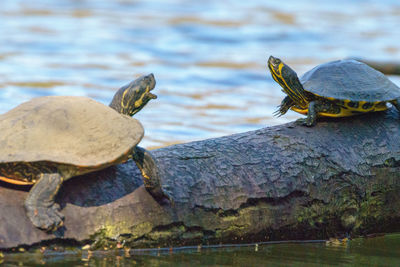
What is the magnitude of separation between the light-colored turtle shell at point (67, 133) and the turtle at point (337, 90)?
43.5 inches

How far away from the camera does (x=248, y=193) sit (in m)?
3.48

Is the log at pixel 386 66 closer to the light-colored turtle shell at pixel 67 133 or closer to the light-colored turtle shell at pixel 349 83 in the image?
the light-colored turtle shell at pixel 349 83

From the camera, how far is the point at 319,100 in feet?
12.7

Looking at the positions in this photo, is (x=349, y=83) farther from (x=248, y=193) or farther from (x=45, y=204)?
(x=45, y=204)

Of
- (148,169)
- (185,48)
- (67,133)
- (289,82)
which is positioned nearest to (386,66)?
(185,48)

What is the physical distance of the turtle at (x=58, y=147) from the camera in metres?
2.97

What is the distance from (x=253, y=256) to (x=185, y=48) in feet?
27.5

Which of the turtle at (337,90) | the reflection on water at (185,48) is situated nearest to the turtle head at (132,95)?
the turtle at (337,90)

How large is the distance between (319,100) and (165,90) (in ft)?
15.9

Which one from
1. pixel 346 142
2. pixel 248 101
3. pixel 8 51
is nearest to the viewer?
pixel 346 142

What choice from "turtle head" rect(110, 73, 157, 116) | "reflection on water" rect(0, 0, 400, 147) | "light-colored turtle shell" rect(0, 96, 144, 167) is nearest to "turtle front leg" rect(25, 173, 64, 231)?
"light-colored turtle shell" rect(0, 96, 144, 167)

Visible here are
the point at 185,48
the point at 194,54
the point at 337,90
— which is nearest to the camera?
the point at 337,90

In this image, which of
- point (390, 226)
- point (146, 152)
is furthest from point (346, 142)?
point (146, 152)

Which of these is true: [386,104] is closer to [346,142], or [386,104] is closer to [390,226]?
[346,142]
